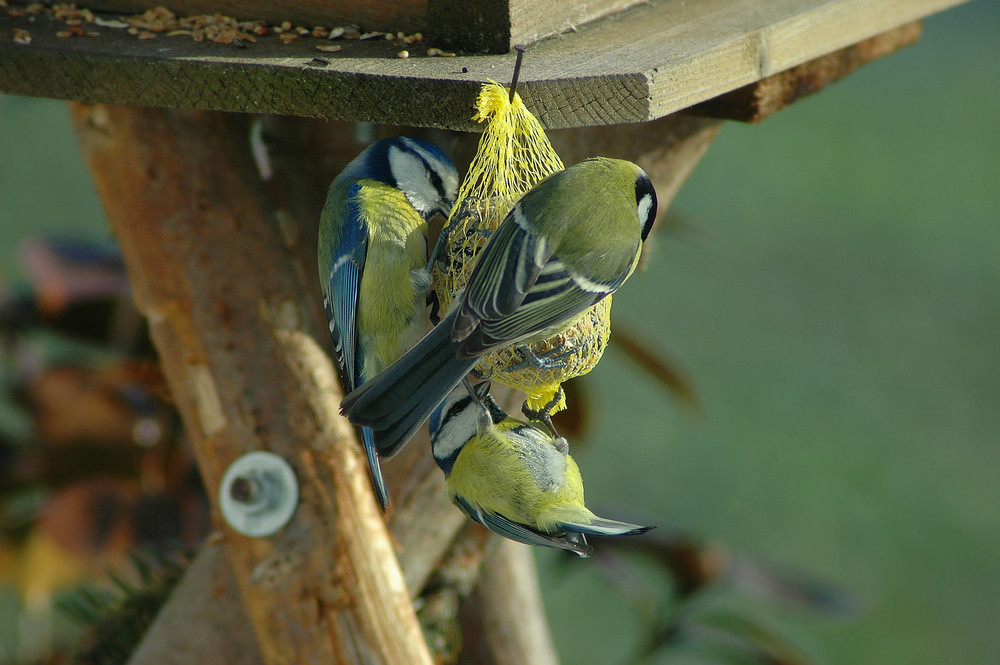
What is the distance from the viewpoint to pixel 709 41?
103 cm

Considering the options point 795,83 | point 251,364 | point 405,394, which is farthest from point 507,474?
point 795,83

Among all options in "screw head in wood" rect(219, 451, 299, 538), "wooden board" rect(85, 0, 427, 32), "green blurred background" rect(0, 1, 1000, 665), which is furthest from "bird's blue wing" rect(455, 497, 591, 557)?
"green blurred background" rect(0, 1, 1000, 665)

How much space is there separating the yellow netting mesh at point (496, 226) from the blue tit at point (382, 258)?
0.07m

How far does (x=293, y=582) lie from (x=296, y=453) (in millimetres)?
148

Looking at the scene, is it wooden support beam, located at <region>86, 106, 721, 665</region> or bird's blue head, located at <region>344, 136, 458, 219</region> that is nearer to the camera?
bird's blue head, located at <region>344, 136, 458, 219</region>

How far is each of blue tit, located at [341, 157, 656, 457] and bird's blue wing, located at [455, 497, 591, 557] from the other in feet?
0.56

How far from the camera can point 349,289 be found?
3.56 ft

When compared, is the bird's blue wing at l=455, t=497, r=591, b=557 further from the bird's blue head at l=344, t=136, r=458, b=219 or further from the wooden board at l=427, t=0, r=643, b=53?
the wooden board at l=427, t=0, r=643, b=53

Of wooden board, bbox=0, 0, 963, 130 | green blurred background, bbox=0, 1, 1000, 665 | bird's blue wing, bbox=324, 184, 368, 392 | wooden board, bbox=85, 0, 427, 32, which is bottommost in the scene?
green blurred background, bbox=0, 1, 1000, 665

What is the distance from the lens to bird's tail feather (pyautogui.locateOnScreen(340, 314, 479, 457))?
33.2 inches

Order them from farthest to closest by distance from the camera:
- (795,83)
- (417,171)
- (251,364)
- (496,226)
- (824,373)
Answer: (824,373) → (795,83) → (251,364) → (417,171) → (496,226)

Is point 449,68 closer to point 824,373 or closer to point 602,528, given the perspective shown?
point 602,528

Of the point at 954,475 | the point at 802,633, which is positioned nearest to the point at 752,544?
the point at 802,633

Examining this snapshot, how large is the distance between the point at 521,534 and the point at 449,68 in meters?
0.45
